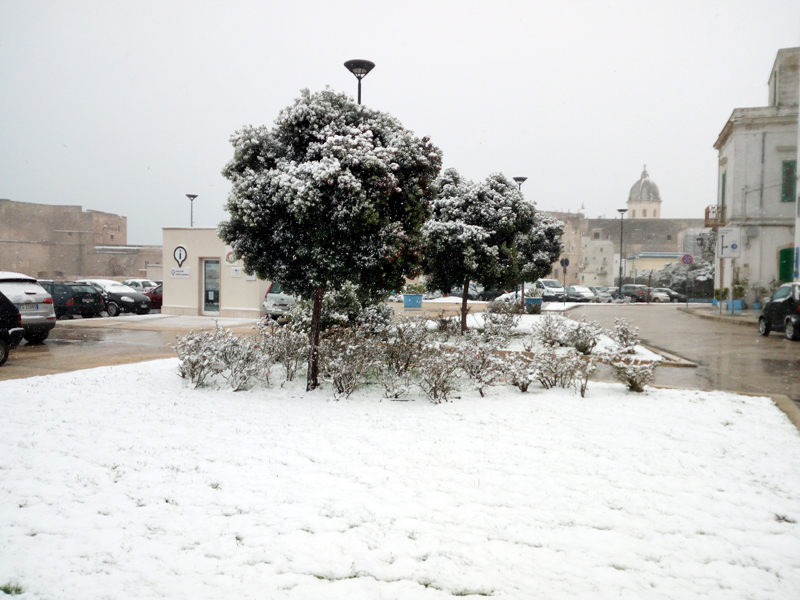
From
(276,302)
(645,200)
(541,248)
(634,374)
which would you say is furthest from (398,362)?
(645,200)

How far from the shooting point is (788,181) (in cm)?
2562

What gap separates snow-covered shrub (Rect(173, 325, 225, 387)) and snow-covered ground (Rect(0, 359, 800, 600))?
1.07 m

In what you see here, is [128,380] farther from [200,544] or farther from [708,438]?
[708,438]

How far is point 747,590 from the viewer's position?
290 cm

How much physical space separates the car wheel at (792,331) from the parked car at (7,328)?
18432mm

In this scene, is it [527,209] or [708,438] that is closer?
[708,438]

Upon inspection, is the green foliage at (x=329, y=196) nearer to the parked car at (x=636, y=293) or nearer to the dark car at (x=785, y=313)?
the dark car at (x=785, y=313)

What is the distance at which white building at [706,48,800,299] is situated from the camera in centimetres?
2547

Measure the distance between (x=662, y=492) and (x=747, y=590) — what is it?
1226 mm

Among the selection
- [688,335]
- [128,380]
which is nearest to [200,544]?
[128,380]

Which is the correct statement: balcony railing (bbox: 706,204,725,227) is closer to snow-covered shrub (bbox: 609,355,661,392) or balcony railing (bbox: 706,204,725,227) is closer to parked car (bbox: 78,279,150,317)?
snow-covered shrub (bbox: 609,355,661,392)

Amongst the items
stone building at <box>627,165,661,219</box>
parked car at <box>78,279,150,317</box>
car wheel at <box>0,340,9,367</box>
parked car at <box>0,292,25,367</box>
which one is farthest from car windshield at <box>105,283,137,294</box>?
stone building at <box>627,165,661,219</box>

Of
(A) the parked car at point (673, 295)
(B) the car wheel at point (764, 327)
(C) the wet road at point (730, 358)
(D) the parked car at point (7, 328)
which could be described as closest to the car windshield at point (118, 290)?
(D) the parked car at point (7, 328)

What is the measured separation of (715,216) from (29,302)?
30.5 metres
